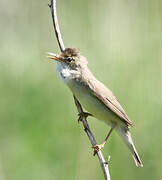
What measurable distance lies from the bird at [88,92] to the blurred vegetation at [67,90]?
60 cm

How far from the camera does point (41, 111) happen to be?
6.08 m

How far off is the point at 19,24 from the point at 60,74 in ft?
6.26

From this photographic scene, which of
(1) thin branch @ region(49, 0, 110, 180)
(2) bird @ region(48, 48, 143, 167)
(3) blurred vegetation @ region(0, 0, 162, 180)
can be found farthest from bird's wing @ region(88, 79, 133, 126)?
(3) blurred vegetation @ region(0, 0, 162, 180)

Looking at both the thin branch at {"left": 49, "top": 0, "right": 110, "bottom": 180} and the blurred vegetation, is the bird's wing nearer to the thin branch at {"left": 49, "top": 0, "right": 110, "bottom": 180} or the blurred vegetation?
the thin branch at {"left": 49, "top": 0, "right": 110, "bottom": 180}

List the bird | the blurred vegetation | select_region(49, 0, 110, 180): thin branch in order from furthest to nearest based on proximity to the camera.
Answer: the blurred vegetation
the bird
select_region(49, 0, 110, 180): thin branch

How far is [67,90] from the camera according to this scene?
21.4 feet

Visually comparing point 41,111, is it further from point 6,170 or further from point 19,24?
point 19,24

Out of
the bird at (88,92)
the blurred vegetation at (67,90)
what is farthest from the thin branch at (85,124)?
the blurred vegetation at (67,90)

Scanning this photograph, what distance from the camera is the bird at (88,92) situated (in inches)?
207

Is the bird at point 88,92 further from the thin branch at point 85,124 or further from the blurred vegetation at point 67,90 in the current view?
the blurred vegetation at point 67,90

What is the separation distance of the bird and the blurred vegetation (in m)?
0.60

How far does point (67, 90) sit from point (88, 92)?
125 centimetres

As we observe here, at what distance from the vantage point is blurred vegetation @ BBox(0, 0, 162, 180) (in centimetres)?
586

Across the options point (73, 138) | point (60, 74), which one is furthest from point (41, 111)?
point (60, 74)
